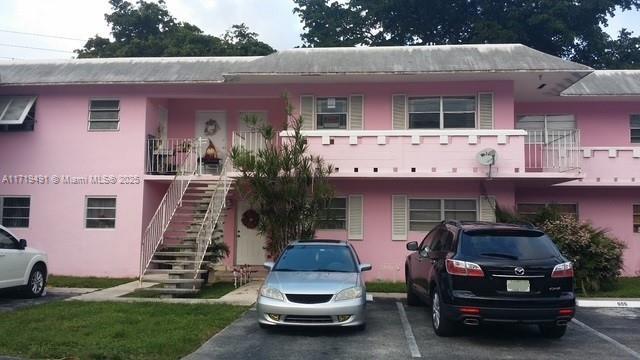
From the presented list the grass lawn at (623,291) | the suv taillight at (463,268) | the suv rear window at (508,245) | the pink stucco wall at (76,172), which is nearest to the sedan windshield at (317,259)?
the suv taillight at (463,268)

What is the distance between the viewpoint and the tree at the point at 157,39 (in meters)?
34.8

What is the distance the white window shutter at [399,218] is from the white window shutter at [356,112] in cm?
224

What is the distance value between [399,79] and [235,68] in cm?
505

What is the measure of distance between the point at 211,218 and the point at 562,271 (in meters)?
8.60

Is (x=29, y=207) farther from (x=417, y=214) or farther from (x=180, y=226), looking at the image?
(x=417, y=214)

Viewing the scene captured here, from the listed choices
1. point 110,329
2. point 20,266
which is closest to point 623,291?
point 110,329

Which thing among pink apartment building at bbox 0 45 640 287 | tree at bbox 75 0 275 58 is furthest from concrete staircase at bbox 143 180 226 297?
tree at bbox 75 0 275 58

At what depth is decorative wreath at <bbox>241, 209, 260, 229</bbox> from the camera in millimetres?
17172

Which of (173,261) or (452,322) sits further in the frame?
(173,261)

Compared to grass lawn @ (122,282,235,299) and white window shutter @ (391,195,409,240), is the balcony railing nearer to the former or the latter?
white window shutter @ (391,195,409,240)

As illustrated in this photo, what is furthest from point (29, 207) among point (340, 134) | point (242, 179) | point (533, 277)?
point (533, 277)

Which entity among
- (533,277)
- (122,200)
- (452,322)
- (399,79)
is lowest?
(452,322)

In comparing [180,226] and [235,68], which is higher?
[235,68]

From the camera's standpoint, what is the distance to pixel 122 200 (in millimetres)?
16312
